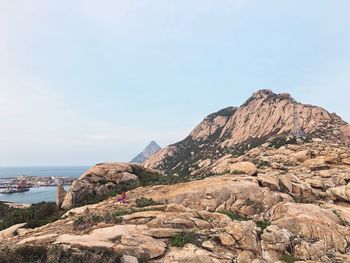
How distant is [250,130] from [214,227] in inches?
3672

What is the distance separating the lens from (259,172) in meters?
26.8

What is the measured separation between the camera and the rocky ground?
12.5 m

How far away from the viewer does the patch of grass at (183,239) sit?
13.1 meters

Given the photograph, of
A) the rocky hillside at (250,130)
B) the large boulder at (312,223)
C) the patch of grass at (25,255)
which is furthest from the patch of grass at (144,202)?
the rocky hillside at (250,130)

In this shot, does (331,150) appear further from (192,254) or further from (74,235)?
(74,235)

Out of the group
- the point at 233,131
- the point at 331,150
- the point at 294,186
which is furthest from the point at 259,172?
the point at 233,131

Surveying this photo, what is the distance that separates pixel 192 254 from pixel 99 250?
3.53 metres

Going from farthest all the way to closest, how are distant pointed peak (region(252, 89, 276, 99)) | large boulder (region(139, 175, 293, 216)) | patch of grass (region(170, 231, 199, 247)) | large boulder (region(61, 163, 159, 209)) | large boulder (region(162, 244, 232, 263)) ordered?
distant pointed peak (region(252, 89, 276, 99)) < large boulder (region(61, 163, 159, 209)) < large boulder (region(139, 175, 293, 216)) < patch of grass (region(170, 231, 199, 247)) < large boulder (region(162, 244, 232, 263))

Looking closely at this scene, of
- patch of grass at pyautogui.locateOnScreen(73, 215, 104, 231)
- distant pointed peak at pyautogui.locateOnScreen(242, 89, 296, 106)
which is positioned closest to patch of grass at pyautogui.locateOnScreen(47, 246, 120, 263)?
patch of grass at pyautogui.locateOnScreen(73, 215, 104, 231)

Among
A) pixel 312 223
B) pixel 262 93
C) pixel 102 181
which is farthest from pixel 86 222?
pixel 262 93

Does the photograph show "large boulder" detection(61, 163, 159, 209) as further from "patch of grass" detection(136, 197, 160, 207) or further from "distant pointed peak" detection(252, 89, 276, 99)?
"distant pointed peak" detection(252, 89, 276, 99)

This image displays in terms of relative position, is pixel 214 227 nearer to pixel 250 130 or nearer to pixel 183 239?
pixel 183 239

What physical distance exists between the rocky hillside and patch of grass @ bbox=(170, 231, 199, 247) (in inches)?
1790

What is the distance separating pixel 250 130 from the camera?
105 metres
